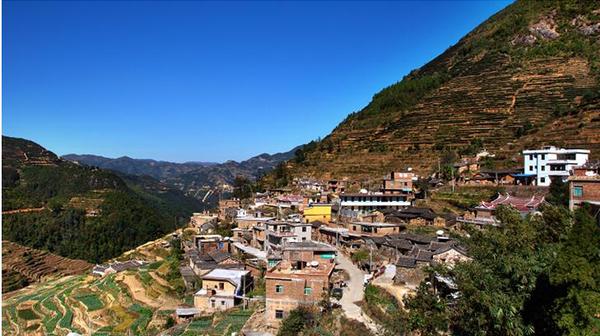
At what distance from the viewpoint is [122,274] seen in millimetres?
28406

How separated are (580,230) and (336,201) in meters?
27.2

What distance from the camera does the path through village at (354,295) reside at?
1525 centimetres

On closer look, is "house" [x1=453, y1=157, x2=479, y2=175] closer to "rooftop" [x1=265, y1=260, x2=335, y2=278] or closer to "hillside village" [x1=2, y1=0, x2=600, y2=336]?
"hillside village" [x1=2, y1=0, x2=600, y2=336]

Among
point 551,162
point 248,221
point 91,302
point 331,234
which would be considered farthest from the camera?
point 248,221

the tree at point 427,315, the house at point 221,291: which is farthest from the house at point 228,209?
the tree at point 427,315

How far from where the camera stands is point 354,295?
58.5 feet

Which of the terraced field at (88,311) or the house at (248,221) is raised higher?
the house at (248,221)

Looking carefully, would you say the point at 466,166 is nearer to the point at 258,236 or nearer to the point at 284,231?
the point at 284,231

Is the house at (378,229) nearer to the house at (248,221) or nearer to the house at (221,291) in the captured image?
the house at (248,221)

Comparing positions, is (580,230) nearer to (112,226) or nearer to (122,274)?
(122,274)

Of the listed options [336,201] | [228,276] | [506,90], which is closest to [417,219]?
[336,201]

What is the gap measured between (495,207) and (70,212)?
5361cm

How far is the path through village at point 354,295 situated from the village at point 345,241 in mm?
39

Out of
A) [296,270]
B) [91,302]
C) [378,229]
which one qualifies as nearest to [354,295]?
[296,270]
